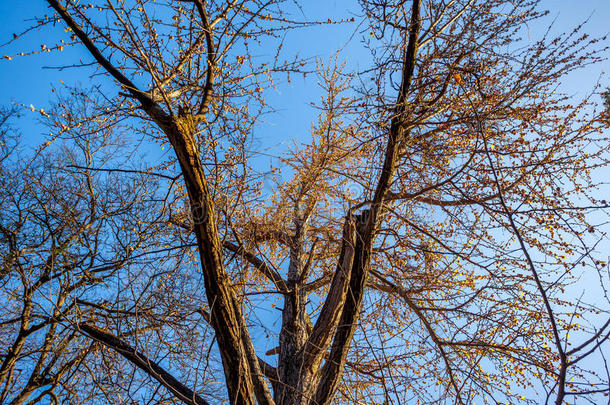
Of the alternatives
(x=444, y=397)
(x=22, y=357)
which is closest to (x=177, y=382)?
(x=444, y=397)

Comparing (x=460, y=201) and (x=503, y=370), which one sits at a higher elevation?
(x=460, y=201)

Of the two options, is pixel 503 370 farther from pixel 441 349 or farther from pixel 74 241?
pixel 74 241

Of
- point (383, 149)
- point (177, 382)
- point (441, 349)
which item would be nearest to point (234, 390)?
point (177, 382)

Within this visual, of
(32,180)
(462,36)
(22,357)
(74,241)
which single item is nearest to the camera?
(462,36)

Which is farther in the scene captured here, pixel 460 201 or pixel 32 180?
pixel 32 180

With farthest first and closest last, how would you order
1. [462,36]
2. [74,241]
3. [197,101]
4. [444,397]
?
[74,241]
[197,101]
[462,36]
[444,397]

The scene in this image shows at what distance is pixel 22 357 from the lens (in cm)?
466

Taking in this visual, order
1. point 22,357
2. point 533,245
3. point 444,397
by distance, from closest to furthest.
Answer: point 444,397, point 533,245, point 22,357

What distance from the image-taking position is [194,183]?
8.42 feet

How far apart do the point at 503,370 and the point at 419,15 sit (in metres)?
3.66

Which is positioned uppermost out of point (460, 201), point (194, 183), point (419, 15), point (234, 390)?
point (419, 15)

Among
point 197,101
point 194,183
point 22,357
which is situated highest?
point 197,101

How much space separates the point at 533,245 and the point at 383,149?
244 cm

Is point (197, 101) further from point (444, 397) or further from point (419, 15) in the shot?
point (444, 397)
